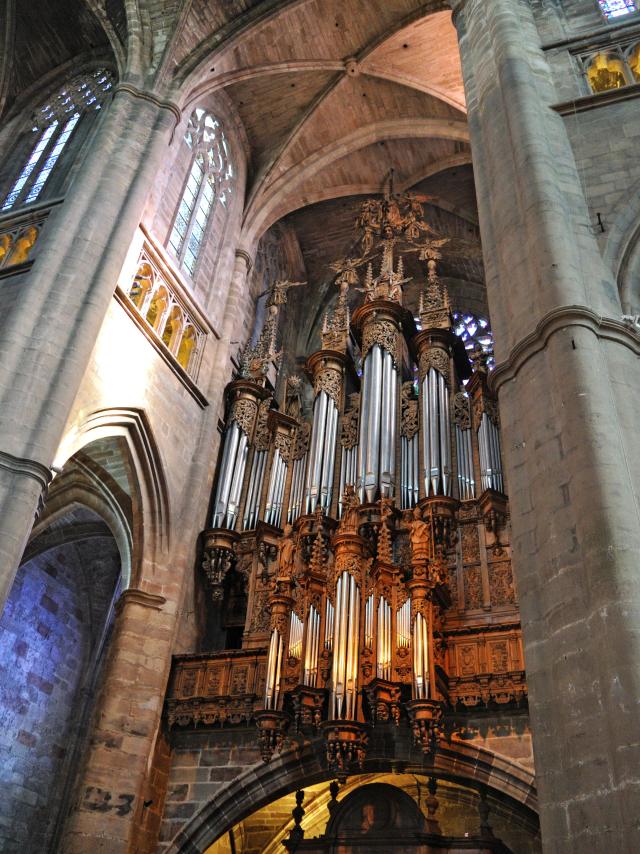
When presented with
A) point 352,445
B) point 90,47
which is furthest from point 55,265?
point 90,47

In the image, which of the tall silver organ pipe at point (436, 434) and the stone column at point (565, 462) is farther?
the tall silver organ pipe at point (436, 434)

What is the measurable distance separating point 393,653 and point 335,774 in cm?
188

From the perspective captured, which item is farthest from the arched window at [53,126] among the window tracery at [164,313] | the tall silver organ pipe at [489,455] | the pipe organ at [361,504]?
the tall silver organ pipe at [489,455]

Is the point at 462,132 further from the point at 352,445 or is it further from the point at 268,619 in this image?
the point at 268,619

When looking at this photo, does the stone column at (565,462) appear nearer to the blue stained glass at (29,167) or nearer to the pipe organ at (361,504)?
the pipe organ at (361,504)

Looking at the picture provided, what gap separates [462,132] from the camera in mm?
17094

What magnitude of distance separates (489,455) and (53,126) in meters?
11.0

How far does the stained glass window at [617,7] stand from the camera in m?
10.5

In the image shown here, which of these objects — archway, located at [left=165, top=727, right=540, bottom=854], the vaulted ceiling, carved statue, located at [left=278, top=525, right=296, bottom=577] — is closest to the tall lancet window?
the vaulted ceiling

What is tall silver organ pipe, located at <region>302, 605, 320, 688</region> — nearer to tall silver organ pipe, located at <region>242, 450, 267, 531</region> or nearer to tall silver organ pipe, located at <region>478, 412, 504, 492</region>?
tall silver organ pipe, located at <region>242, 450, 267, 531</region>

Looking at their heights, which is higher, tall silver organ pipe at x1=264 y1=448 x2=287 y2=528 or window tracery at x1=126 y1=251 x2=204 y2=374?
window tracery at x1=126 y1=251 x2=204 y2=374

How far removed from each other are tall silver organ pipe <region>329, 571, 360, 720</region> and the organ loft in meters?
0.04

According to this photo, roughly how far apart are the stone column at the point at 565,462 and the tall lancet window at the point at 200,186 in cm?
739

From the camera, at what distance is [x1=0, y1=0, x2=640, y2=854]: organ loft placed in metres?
6.16
